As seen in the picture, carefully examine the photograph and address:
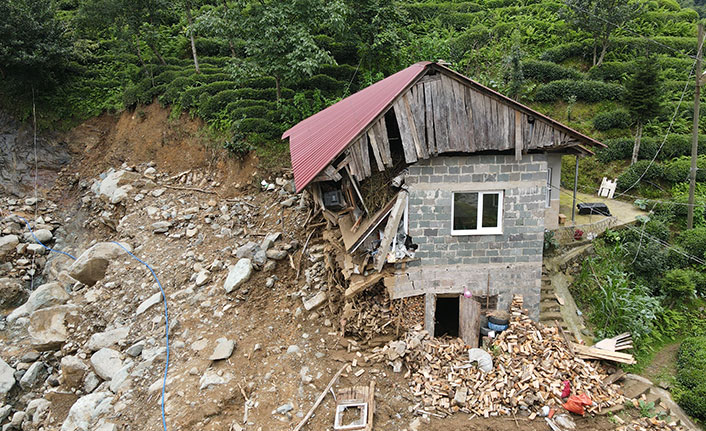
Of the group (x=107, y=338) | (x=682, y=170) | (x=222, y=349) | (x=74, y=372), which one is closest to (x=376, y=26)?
(x=682, y=170)

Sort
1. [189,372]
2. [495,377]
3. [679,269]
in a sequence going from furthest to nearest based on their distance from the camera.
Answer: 1. [679,269]
2. [189,372]
3. [495,377]

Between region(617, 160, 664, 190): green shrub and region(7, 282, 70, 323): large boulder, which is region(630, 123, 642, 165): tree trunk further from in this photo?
region(7, 282, 70, 323): large boulder

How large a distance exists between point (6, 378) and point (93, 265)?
13.7 ft

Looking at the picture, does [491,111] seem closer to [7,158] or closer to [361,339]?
[361,339]

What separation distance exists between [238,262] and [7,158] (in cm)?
1732

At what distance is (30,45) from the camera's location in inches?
818

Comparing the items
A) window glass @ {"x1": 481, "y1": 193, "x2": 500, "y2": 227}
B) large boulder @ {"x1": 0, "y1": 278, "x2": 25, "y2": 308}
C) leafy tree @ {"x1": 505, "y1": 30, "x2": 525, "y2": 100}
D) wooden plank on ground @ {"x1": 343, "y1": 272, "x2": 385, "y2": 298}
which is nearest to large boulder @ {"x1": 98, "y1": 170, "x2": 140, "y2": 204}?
large boulder @ {"x1": 0, "y1": 278, "x2": 25, "y2": 308}

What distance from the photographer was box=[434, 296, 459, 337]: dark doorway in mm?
11898

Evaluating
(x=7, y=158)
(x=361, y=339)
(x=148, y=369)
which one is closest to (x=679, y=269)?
(x=361, y=339)

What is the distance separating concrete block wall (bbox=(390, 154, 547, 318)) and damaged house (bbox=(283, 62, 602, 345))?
0.08 feet

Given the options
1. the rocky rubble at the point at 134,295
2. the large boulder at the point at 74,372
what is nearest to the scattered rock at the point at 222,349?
the rocky rubble at the point at 134,295

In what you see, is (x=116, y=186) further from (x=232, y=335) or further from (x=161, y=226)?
(x=232, y=335)

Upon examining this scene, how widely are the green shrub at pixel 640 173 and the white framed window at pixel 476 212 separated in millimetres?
13126

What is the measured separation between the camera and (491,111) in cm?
917
